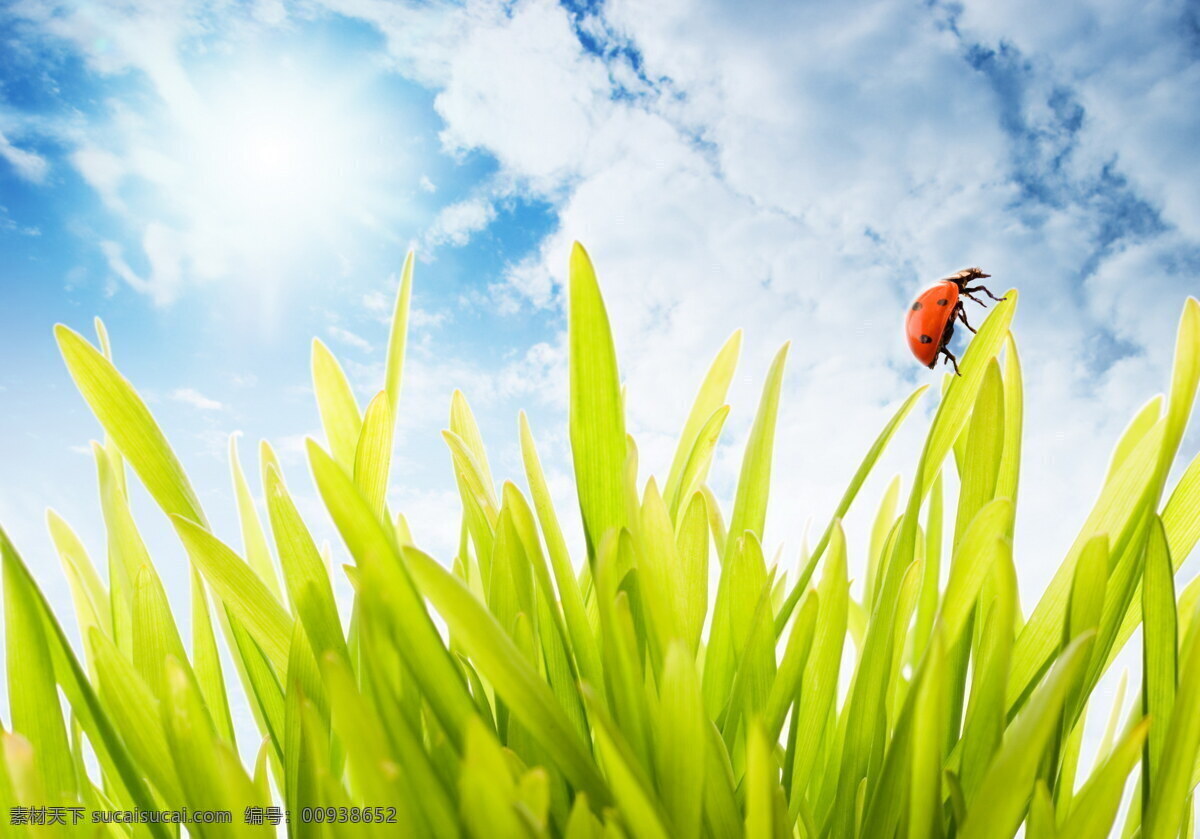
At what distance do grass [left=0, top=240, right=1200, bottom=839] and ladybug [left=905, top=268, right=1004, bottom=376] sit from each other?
0.42 metres

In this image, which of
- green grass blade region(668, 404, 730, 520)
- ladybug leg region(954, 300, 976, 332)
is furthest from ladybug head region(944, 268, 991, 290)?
green grass blade region(668, 404, 730, 520)

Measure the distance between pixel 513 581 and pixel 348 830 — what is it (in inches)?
6.0

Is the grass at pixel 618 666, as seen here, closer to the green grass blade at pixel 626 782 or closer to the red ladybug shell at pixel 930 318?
the green grass blade at pixel 626 782

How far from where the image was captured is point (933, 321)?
3.14 feet

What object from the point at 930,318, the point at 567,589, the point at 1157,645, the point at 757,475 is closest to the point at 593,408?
the point at 567,589

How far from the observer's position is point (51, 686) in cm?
43

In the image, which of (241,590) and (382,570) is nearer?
(382,570)

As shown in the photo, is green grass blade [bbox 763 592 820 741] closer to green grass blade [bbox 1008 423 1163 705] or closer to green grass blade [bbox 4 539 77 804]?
green grass blade [bbox 1008 423 1163 705]

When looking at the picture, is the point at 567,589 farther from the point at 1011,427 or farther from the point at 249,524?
the point at 249,524

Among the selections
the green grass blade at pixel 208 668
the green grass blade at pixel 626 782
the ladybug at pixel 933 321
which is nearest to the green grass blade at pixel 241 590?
the green grass blade at pixel 208 668

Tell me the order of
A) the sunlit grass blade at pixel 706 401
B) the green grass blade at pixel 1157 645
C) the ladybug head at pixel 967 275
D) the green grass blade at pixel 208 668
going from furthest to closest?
the ladybug head at pixel 967 275
the sunlit grass blade at pixel 706 401
the green grass blade at pixel 208 668
the green grass blade at pixel 1157 645

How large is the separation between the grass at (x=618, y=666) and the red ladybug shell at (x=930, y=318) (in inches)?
16.7

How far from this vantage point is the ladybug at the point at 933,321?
954mm

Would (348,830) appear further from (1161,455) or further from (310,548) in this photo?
(1161,455)
